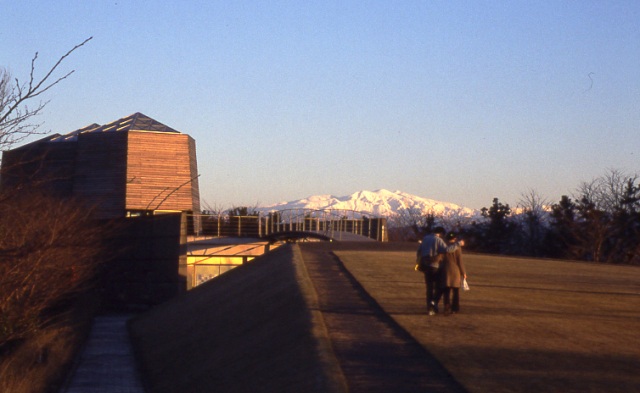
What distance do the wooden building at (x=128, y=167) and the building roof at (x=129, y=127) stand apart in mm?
66

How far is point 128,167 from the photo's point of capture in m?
54.1

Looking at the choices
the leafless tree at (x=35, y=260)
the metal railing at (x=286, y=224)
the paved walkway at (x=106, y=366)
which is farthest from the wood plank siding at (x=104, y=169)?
the paved walkway at (x=106, y=366)

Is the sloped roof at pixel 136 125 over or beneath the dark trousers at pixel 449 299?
over

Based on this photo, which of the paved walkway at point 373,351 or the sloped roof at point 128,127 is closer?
the paved walkway at point 373,351

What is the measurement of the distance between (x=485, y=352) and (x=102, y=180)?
42.2m

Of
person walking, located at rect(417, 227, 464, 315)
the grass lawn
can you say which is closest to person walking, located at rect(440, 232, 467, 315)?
person walking, located at rect(417, 227, 464, 315)

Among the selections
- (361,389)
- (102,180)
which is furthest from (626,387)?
(102,180)

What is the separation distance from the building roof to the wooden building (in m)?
0.07

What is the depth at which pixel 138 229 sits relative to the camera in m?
45.2

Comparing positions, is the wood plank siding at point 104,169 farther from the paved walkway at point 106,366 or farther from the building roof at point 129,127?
the paved walkway at point 106,366

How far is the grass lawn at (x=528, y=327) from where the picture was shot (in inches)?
509

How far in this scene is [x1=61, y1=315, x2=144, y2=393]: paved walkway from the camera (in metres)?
21.2

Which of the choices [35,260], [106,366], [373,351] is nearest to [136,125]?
[106,366]

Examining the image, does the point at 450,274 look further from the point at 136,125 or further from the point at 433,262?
the point at 136,125
